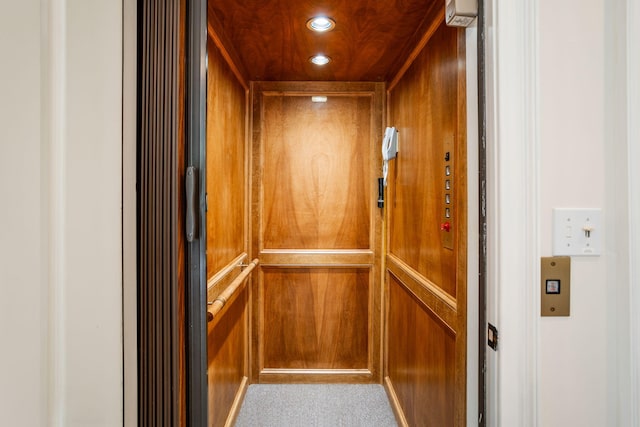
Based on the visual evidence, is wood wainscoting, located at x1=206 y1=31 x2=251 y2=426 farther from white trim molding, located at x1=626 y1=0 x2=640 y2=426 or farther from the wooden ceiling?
white trim molding, located at x1=626 y1=0 x2=640 y2=426

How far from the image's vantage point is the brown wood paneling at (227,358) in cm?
159

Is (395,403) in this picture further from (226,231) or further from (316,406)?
(226,231)

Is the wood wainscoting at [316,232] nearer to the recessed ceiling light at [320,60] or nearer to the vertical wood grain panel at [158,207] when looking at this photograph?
the recessed ceiling light at [320,60]

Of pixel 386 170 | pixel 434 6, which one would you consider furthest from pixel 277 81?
pixel 434 6

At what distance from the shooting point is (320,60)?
6.92 feet

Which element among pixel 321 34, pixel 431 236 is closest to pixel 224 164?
pixel 321 34

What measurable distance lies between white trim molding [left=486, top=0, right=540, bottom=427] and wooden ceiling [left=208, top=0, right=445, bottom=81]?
71 centimetres
